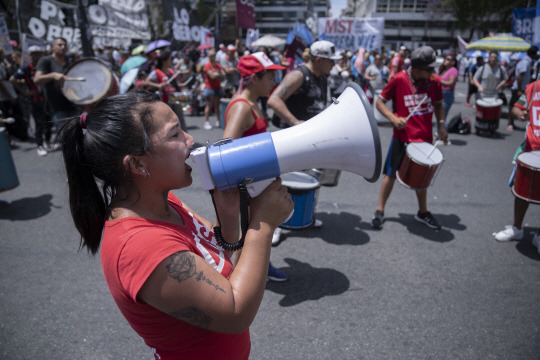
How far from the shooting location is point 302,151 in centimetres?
116

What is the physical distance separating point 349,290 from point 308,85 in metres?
2.08

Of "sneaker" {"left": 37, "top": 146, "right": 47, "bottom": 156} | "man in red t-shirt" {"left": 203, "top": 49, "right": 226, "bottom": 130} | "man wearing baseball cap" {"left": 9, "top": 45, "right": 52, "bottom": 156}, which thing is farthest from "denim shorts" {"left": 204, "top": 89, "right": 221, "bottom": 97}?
"sneaker" {"left": 37, "top": 146, "right": 47, "bottom": 156}

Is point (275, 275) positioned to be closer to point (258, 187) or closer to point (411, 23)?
point (258, 187)

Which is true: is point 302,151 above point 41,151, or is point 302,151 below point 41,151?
above

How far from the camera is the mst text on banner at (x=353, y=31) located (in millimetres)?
12438

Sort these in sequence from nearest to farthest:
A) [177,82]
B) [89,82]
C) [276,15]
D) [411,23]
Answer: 1. [89,82]
2. [177,82]
3. [411,23]
4. [276,15]

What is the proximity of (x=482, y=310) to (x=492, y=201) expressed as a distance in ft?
8.11

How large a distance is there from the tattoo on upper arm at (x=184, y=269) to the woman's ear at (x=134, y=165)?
279 millimetres

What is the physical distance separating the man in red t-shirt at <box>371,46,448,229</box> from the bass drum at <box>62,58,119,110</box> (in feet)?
11.9

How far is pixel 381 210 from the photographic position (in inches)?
151

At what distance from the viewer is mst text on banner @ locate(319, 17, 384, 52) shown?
12.4 m

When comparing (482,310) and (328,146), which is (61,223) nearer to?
(328,146)

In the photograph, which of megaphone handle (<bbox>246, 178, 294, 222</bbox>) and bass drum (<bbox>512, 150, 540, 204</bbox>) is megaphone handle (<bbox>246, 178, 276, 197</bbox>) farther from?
bass drum (<bbox>512, 150, 540, 204</bbox>)

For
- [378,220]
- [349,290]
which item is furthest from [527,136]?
[349,290]
